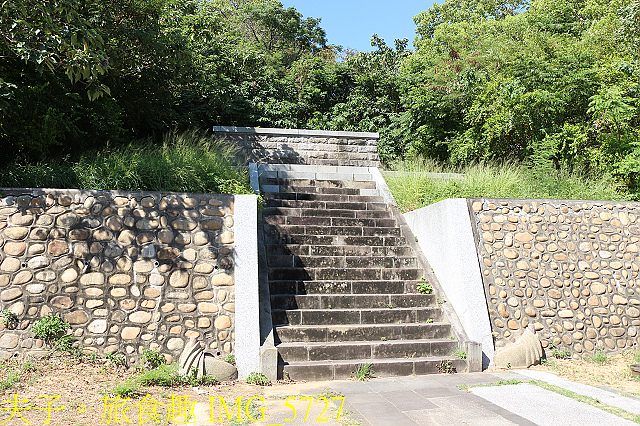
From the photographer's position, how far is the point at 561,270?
620 cm

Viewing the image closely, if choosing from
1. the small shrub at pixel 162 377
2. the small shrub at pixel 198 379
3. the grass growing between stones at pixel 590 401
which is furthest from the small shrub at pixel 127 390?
the grass growing between stones at pixel 590 401

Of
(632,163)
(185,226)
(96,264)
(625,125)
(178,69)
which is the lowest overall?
(96,264)

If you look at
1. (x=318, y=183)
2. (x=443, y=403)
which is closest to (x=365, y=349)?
(x=443, y=403)

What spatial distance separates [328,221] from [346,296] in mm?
1817

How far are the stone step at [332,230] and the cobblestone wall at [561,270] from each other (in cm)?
155

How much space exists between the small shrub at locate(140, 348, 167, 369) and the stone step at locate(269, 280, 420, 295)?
159 cm

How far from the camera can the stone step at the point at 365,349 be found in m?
5.00

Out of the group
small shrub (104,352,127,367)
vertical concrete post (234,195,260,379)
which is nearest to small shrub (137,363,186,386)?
small shrub (104,352,127,367)

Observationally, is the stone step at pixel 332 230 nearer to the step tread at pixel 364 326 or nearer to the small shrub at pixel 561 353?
the step tread at pixel 364 326

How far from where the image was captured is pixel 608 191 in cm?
764

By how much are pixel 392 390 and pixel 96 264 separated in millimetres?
3510

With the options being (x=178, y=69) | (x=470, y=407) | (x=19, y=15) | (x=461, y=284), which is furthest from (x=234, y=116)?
(x=470, y=407)

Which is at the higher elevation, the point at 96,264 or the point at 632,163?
the point at 632,163

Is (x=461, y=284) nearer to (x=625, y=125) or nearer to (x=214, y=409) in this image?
(x=214, y=409)
